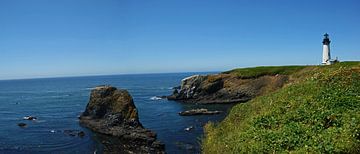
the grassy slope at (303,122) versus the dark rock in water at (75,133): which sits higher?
the grassy slope at (303,122)

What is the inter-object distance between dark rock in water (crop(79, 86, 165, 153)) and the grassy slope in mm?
17697

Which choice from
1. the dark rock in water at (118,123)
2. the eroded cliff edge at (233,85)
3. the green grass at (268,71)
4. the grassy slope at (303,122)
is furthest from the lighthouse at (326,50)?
the grassy slope at (303,122)

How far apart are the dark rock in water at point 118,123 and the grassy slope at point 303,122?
17.7 m

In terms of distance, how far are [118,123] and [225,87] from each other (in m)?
36.5

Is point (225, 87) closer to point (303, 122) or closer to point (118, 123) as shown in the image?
point (118, 123)

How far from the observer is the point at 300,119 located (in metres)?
17.3

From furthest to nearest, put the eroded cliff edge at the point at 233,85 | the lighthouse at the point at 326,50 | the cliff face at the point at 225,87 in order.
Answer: the eroded cliff edge at the point at 233,85 < the cliff face at the point at 225,87 < the lighthouse at the point at 326,50

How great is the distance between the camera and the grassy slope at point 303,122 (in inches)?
562

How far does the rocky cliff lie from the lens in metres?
74.9

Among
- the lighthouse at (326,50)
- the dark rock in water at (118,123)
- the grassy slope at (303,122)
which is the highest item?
the lighthouse at (326,50)

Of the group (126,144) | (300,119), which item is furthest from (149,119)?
(300,119)

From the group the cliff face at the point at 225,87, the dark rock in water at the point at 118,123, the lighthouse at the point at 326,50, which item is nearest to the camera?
the dark rock in water at the point at 118,123

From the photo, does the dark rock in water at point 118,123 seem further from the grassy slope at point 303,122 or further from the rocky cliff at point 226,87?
the rocky cliff at point 226,87

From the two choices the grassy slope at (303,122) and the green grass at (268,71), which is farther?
the green grass at (268,71)
